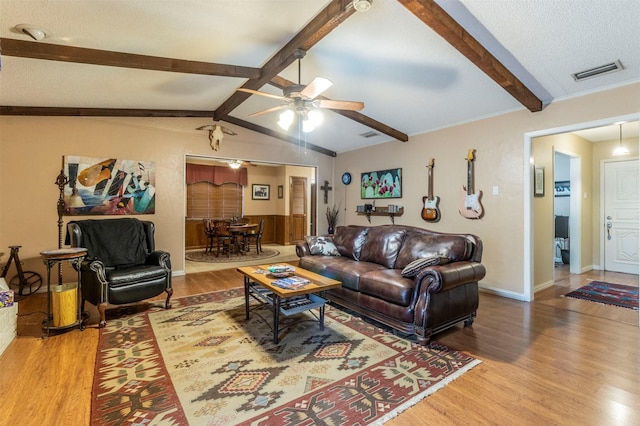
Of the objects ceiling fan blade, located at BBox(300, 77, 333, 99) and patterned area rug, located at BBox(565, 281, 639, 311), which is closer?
ceiling fan blade, located at BBox(300, 77, 333, 99)

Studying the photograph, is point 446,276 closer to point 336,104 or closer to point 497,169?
point 336,104

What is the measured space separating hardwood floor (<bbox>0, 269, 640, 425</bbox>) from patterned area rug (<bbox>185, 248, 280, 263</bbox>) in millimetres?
3444

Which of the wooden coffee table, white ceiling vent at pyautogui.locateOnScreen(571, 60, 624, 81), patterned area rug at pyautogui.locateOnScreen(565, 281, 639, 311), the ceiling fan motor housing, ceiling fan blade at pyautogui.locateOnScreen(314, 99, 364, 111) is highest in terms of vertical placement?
white ceiling vent at pyautogui.locateOnScreen(571, 60, 624, 81)

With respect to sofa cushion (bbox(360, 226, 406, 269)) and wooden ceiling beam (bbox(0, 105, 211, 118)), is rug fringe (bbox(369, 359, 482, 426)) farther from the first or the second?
wooden ceiling beam (bbox(0, 105, 211, 118))

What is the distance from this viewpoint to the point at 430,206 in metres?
5.01

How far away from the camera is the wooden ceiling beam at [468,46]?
88.4 inches

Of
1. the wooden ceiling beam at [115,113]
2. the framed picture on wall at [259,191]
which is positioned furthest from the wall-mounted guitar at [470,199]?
the framed picture on wall at [259,191]

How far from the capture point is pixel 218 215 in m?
8.72

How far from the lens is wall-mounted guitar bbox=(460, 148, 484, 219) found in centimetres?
437

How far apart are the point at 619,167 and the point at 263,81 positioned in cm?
653

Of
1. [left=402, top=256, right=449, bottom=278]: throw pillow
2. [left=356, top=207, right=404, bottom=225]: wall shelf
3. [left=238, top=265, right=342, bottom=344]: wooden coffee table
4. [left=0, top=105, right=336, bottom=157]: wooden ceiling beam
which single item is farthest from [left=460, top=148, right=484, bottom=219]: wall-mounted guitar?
[left=0, top=105, right=336, bottom=157]: wooden ceiling beam

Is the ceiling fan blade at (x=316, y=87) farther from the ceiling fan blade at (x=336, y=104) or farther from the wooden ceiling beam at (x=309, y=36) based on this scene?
the wooden ceiling beam at (x=309, y=36)

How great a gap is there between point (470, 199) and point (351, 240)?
1903 mm

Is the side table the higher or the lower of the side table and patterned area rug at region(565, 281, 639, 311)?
the higher
